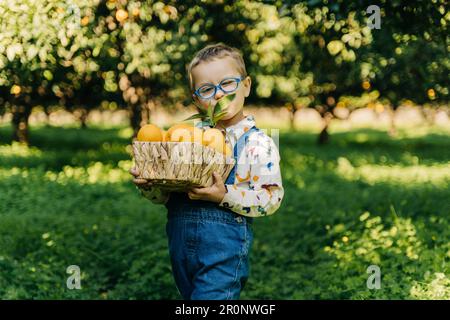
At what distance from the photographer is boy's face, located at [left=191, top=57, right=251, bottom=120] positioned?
3.01 m

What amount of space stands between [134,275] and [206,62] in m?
2.75

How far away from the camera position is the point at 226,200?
298 centimetres

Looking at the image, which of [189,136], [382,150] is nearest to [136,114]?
[382,150]

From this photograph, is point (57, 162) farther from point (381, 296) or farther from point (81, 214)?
point (381, 296)

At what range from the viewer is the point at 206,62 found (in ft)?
9.96

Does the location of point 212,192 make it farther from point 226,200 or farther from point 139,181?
point 139,181

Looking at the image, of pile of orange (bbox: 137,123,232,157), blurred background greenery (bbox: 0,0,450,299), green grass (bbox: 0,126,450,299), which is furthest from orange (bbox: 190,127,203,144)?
green grass (bbox: 0,126,450,299)

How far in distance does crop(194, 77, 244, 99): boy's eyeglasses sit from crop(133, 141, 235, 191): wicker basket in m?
0.33

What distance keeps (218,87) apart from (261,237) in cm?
396

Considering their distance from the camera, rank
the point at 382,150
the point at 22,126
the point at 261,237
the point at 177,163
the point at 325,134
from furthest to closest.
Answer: the point at 325,134 < the point at 382,150 < the point at 22,126 < the point at 261,237 < the point at 177,163

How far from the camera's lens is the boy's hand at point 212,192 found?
9.52ft

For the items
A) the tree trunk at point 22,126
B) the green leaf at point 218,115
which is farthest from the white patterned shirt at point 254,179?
the tree trunk at point 22,126

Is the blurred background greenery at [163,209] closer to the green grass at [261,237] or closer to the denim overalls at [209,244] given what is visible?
the green grass at [261,237]

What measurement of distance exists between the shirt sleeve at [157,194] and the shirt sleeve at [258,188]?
13.7 inches
